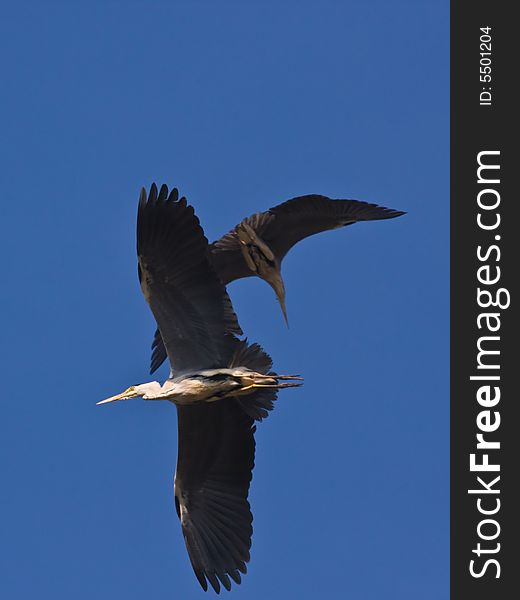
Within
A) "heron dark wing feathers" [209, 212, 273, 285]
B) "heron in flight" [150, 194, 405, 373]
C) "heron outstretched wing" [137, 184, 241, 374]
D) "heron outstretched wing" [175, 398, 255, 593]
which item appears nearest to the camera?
"heron outstretched wing" [137, 184, 241, 374]

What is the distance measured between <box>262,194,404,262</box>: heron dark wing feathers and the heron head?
2586 mm

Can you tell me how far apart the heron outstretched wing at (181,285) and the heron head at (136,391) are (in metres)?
0.25

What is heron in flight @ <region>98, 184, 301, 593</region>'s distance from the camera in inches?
674

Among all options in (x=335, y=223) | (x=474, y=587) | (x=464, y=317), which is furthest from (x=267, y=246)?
(x=474, y=587)

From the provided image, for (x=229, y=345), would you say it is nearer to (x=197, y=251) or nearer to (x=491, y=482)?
(x=197, y=251)

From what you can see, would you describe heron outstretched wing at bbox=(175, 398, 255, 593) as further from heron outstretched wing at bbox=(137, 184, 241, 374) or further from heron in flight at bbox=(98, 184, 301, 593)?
heron outstretched wing at bbox=(137, 184, 241, 374)

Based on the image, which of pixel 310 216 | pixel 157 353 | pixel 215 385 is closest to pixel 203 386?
pixel 215 385

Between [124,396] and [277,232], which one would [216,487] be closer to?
[124,396]

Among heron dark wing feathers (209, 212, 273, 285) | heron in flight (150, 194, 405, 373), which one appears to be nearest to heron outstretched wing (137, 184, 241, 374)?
heron in flight (150, 194, 405, 373)

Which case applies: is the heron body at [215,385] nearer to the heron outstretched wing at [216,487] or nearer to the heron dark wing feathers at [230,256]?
the heron outstretched wing at [216,487]

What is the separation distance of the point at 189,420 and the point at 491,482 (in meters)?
3.08

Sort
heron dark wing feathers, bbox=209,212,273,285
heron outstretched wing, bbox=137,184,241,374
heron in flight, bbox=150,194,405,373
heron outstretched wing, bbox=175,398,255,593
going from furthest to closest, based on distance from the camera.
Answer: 1. heron dark wing feathers, bbox=209,212,273,285
2. heron in flight, bbox=150,194,405,373
3. heron outstretched wing, bbox=175,398,255,593
4. heron outstretched wing, bbox=137,184,241,374

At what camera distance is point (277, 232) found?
19688 millimetres

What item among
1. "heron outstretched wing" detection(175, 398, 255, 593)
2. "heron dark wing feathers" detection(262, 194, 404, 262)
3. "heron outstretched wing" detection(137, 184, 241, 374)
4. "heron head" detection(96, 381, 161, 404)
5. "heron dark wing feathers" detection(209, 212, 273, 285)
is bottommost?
"heron outstretched wing" detection(175, 398, 255, 593)
